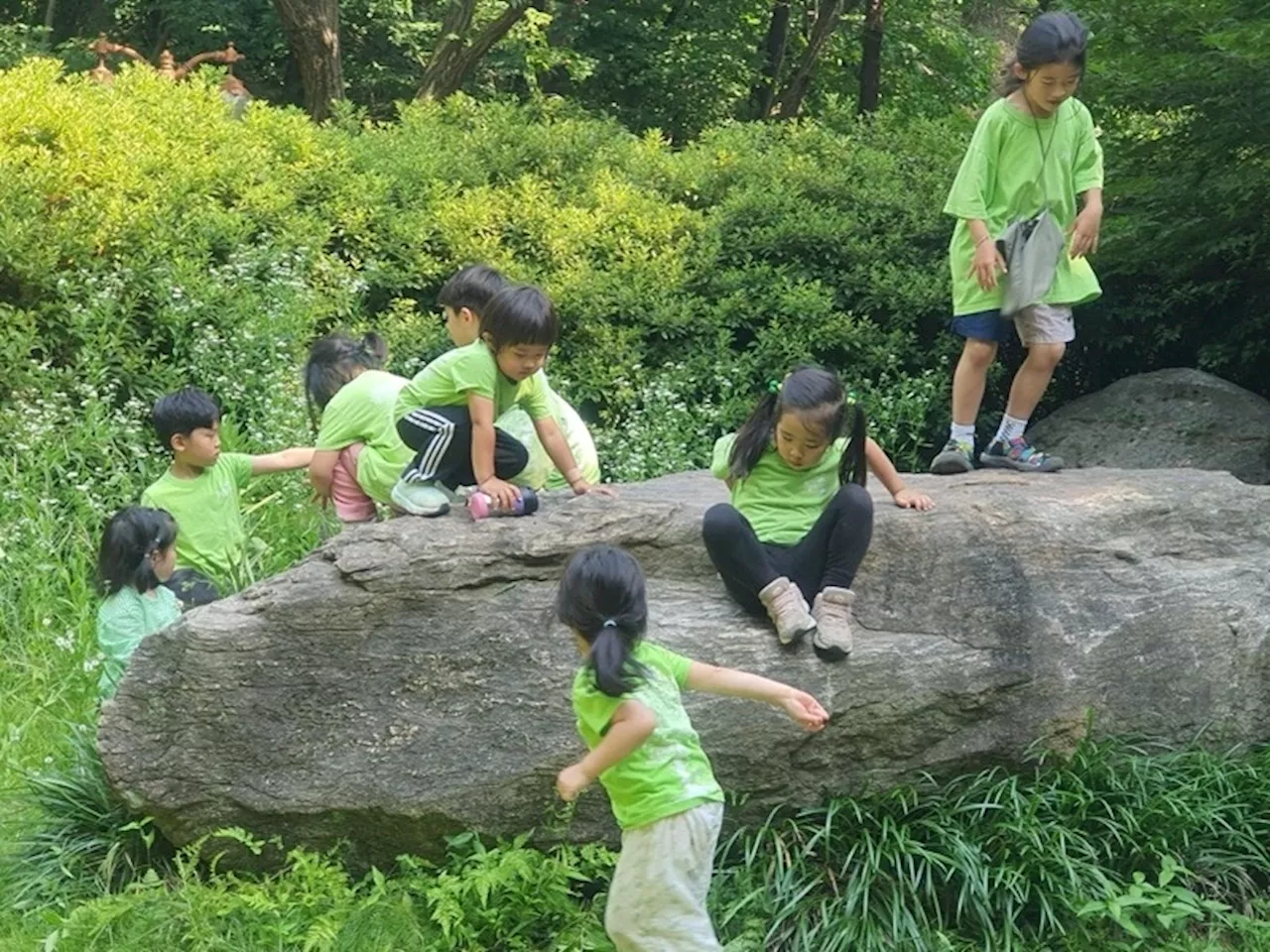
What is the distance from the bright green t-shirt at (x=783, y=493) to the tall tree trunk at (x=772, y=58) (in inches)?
454

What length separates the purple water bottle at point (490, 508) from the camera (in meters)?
4.78

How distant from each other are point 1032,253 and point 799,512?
1.62 meters

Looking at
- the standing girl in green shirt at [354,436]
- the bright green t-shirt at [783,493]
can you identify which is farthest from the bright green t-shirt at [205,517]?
the bright green t-shirt at [783,493]

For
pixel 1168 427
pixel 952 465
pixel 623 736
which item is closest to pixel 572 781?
pixel 623 736

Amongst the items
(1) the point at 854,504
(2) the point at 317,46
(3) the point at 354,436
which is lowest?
(3) the point at 354,436

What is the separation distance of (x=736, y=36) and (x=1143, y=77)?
8710 millimetres

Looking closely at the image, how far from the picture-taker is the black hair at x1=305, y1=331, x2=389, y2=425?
6188 millimetres

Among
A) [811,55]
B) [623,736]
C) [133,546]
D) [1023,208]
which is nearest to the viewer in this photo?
[623,736]

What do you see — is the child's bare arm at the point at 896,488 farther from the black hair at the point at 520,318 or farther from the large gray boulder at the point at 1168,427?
the large gray boulder at the point at 1168,427

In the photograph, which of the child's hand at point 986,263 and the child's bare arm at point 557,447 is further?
the child's hand at point 986,263

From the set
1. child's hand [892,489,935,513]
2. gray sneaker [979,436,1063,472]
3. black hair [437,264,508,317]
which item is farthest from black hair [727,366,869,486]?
gray sneaker [979,436,1063,472]

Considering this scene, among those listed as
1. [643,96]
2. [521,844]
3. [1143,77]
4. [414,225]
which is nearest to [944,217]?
[1143,77]

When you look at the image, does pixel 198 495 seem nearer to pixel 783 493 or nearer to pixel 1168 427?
pixel 783 493

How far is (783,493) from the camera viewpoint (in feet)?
15.5
